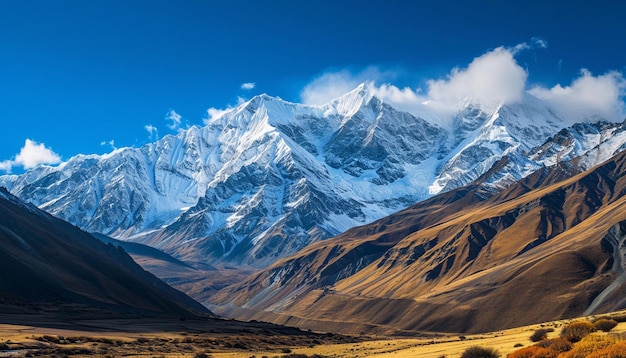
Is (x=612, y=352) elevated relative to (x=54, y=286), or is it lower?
lower

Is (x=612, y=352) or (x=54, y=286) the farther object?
(x=54, y=286)

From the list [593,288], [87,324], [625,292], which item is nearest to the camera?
[87,324]

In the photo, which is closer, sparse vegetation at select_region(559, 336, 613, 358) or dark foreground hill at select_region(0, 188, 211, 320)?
sparse vegetation at select_region(559, 336, 613, 358)

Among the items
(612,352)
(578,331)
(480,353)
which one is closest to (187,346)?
(480,353)

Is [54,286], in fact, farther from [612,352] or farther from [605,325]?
[612,352]

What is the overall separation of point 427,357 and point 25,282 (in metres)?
136

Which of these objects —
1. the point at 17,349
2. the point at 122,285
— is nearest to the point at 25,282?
the point at 122,285

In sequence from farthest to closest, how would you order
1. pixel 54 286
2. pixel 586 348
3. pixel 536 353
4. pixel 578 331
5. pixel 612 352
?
pixel 54 286 → pixel 578 331 → pixel 536 353 → pixel 586 348 → pixel 612 352

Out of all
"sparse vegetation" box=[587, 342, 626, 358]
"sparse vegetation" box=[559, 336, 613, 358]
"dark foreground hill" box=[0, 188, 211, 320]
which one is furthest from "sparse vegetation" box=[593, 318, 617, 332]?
"dark foreground hill" box=[0, 188, 211, 320]

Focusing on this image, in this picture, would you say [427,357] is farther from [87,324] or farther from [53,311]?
[53,311]

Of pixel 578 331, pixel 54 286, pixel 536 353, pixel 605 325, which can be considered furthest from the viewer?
pixel 54 286

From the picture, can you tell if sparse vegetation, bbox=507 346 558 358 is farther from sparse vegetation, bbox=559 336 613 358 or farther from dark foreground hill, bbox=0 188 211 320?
dark foreground hill, bbox=0 188 211 320

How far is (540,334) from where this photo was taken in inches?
1697

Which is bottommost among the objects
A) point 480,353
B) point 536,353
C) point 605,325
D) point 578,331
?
point 480,353
